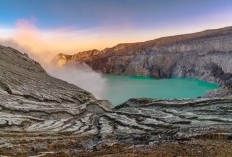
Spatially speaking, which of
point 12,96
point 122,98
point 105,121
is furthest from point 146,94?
point 105,121

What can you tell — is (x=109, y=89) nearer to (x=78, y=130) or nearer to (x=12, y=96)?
(x=12, y=96)

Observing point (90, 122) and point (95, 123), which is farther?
point (90, 122)

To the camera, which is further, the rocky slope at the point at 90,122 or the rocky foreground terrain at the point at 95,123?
the rocky slope at the point at 90,122

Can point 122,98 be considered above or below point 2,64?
below

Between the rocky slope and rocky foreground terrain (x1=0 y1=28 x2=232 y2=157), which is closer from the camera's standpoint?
rocky foreground terrain (x1=0 y1=28 x2=232 y2=157)
